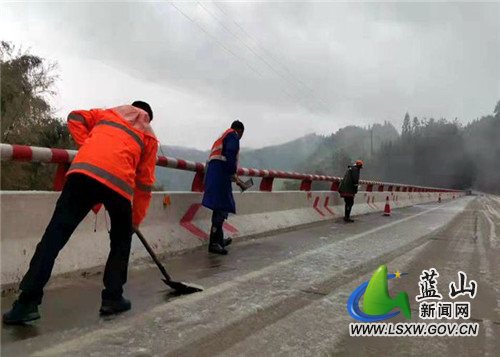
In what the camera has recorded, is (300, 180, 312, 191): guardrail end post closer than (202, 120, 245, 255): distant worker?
No

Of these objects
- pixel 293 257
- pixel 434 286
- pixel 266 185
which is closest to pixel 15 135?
pixel 266 185

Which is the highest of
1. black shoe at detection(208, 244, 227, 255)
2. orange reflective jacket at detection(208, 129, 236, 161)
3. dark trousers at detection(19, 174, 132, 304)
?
orange reflective jacket at detection(208, 129, 236, 161)

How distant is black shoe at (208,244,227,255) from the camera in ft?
18.8

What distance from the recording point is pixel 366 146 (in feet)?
226

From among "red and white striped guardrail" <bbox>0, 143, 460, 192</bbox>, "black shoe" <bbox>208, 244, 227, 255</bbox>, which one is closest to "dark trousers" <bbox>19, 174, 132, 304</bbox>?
"red and white striped guardrail" <bbox>0, 143, 460, 192</bbox>

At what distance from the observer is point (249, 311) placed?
3.31 m

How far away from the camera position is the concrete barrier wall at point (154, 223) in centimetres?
374

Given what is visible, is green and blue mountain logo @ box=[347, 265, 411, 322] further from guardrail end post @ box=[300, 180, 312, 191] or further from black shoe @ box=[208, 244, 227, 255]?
guardrail end post @ box=[300, 180, 312, 191]

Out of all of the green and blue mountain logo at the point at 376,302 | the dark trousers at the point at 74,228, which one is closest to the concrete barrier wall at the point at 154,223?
the dark trousers at the point at 74,228

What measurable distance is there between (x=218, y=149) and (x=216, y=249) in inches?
54.0

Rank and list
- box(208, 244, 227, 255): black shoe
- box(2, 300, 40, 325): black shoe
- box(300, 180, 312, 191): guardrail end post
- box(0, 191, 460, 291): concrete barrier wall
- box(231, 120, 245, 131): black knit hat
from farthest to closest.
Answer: box(300, 180, 312, 191): guardrail end post
box(231, 120, 245, 131): black knit hat
box(208, 244, 227, 255): black shoe
box(0, 191, 460, 291): concrete barrier wall
box(2, 300, 40, 325): black shoe

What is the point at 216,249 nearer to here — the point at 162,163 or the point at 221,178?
the point at 221,178

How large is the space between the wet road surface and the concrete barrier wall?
0.91 feet

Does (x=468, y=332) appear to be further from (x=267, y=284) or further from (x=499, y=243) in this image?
(x=499, y=243)
